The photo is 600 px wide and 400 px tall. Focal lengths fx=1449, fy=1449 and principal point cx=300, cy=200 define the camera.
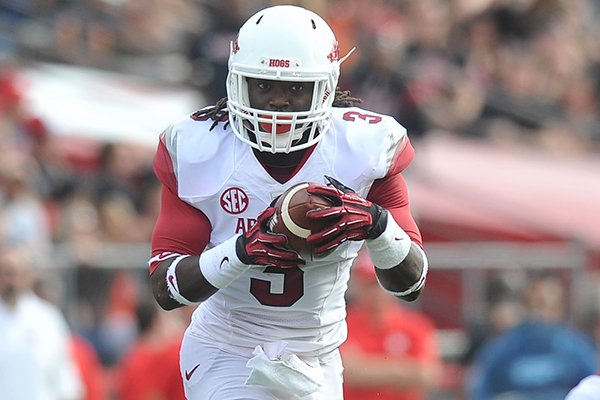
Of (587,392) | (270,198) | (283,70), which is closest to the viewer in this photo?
(587,392)

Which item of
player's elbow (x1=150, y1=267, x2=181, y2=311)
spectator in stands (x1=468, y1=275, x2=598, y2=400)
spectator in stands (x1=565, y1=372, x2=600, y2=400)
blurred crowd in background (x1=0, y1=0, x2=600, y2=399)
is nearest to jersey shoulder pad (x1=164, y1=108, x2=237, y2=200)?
player's elbow (x1=150, y1=267, x2=181, y2=311)

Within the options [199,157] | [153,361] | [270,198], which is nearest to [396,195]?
[270,198]

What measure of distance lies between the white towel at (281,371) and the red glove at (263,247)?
364 millimetres

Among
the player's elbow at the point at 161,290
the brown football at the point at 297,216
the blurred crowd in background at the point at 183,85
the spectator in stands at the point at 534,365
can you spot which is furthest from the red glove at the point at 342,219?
the spectator in stands at the point at 534,365

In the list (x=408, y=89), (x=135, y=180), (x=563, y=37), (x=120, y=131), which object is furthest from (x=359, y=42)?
(x=563, y=37)

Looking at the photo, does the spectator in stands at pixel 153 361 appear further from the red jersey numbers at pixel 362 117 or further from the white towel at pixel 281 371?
the red jersey numbers at pixel 362 117

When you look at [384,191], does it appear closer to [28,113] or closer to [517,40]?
[28,113]

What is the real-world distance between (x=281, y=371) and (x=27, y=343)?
3213 mm

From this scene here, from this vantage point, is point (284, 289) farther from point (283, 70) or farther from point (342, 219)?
point (283, 70)

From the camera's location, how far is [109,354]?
862 centimetres

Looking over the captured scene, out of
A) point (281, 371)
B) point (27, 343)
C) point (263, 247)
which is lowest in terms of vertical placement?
point (27, 343)

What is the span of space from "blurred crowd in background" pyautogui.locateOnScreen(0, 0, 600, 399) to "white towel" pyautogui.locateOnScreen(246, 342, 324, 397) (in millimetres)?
3035

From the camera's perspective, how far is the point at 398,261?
4.38 m

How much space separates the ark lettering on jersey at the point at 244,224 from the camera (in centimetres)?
448
